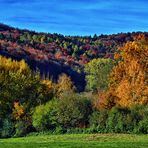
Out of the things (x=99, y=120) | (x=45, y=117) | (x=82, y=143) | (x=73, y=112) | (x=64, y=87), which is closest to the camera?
(x=82, y=143)

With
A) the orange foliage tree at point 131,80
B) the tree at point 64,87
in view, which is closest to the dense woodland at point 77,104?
the orange foliage tree at point 131,80

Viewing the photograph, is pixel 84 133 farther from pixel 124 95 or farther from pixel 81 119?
pixel 124 95

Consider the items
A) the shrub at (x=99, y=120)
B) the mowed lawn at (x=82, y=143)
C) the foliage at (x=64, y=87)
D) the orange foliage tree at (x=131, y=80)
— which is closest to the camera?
the mowed lawn at (x=82, y=143)

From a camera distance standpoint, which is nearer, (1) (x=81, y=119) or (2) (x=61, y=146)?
(2) (x=61, y=146)

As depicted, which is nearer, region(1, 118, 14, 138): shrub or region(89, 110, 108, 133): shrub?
region(89, 110, 108, 133): shrub

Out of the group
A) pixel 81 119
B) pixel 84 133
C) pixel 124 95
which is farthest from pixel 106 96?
pixel 84 133

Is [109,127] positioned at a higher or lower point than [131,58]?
lower

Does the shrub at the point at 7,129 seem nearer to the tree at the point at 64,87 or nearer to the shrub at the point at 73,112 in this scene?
the shrub at the point at 73,112

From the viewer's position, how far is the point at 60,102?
59938 mm

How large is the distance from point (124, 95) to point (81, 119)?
708 cm

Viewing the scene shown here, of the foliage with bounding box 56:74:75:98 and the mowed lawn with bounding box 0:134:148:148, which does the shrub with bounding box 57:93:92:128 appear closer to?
the foliage with bounding box 56:74:75:98

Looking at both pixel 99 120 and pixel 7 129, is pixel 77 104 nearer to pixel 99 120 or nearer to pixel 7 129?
pixel 99 120

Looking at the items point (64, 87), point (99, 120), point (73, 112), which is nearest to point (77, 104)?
point (73, 112)

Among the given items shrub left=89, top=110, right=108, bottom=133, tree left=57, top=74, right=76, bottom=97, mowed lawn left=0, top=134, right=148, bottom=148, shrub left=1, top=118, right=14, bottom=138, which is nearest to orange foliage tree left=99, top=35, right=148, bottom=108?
shrub left=89, top=110, right=108, bottom=133
